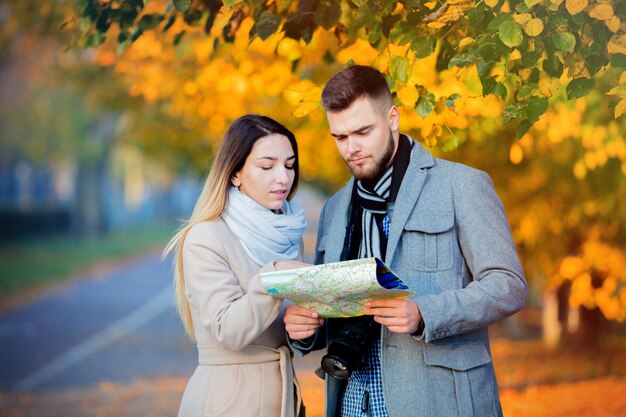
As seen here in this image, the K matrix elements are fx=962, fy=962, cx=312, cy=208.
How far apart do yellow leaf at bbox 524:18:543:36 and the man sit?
2.09 ft

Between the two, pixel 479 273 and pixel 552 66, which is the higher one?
pixel 552 66

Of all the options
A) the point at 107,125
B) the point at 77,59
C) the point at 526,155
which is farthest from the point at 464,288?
the point at 107,125

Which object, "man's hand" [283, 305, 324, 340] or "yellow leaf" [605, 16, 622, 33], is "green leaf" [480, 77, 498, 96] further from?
"man's hand" [283, 305, 324, 340]

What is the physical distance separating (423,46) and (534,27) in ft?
2.30

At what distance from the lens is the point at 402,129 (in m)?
8.63

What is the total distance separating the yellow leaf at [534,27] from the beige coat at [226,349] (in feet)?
5.01

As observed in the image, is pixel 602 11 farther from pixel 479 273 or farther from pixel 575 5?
pixel 479 273

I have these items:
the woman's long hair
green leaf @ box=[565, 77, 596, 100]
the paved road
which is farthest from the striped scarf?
the paved road

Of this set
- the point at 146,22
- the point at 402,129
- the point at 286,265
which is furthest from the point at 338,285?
the point at 402,129

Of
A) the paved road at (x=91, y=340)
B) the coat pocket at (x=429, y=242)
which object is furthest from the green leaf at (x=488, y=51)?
the paved road at (x=91, y=340)

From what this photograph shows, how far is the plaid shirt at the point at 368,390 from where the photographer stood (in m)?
→ 4.12

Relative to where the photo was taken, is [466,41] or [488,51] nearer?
[488,51]

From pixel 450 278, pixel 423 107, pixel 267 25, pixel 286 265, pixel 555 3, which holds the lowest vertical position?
pixel 450 278

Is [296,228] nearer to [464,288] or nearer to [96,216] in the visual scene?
[464,288]
